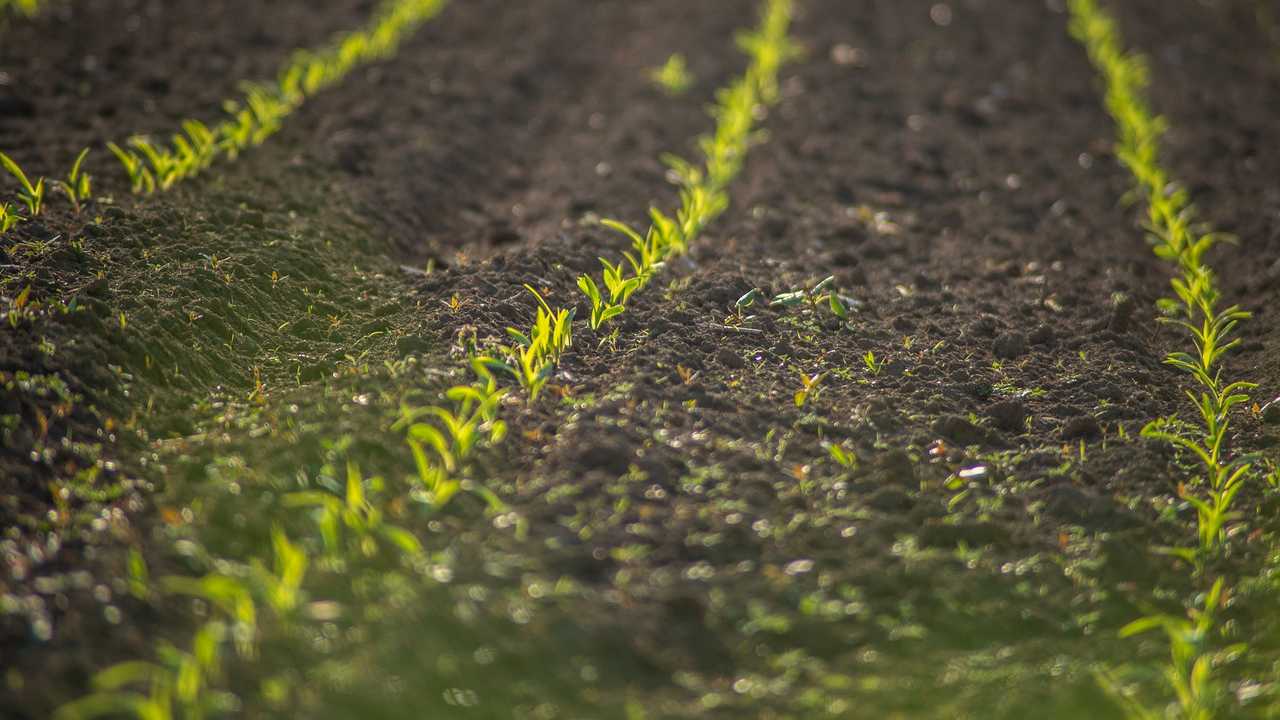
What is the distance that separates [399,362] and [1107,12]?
7.75 metres

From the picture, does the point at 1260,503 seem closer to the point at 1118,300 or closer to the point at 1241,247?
the point at 1118,300

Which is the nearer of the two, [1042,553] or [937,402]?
[1042,553]

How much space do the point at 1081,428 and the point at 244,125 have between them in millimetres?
3677

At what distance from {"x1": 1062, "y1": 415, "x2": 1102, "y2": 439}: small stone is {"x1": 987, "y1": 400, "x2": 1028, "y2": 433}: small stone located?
4.9 inches

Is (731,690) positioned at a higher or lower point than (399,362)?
lower

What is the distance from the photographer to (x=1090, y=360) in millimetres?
3500

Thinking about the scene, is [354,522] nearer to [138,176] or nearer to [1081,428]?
[1081,428]

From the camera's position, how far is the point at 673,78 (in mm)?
6191

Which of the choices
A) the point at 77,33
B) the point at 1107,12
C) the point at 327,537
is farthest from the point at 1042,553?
the point at 1107,12

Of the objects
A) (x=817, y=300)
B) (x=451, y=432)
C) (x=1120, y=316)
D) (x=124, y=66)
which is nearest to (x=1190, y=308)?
(x=1120, y=316)

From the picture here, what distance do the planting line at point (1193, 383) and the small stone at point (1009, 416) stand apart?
0.35 meters

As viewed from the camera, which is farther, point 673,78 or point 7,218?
point 673,78

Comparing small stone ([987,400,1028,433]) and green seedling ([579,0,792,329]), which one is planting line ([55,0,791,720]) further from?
small stone ([987,400,1028,433])

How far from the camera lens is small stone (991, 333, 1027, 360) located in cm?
351
